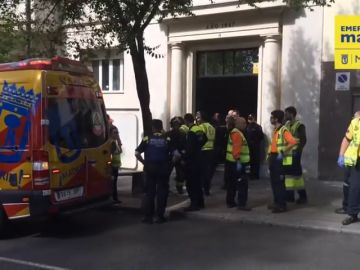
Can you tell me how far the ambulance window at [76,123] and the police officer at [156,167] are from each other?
2.41 ft

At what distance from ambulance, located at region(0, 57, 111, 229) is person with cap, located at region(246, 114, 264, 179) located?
658 centimetres

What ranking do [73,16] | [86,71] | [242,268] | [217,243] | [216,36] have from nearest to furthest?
[242,268] → [217,243] → [86,71] → [73,16] → [216,36]

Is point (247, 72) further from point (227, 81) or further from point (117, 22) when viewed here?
point (117, 22)

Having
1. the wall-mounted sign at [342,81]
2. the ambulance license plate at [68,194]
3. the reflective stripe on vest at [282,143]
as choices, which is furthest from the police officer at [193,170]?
the wall-mounted sign at [342,81]

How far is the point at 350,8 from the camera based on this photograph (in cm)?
1336

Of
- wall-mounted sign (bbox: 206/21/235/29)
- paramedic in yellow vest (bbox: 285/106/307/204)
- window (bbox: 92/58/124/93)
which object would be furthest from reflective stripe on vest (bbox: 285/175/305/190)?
window (bbox: 92/58/124/93)

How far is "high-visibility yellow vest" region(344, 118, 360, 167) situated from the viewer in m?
8.55

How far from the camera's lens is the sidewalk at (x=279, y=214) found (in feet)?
29.0

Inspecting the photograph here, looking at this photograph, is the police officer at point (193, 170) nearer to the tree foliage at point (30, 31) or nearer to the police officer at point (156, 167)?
the police officer at point (156, 167)

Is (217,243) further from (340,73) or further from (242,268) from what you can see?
(340,73)

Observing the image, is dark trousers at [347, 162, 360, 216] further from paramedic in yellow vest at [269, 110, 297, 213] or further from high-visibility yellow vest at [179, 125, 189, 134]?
high-visibility yellow vest at [179, 125, 189, 134]

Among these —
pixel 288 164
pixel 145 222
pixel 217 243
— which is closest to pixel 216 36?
pixel 288 164

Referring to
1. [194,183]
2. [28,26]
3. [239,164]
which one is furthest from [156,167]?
[28,26]

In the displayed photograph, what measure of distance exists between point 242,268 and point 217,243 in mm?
1286
